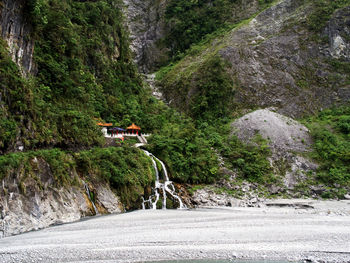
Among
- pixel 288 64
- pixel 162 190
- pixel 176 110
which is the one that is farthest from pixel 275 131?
pixel 288 64

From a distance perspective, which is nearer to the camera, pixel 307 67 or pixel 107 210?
pixel 107 210

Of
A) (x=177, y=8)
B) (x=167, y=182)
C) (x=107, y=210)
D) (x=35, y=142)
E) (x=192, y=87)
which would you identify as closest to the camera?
(x=35, y=142)

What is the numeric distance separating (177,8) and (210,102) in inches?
1294

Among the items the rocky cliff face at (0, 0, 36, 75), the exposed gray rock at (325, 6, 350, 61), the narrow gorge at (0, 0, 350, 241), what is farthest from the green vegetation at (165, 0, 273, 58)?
the rocky cliff face at (0, 0, 36, 75)

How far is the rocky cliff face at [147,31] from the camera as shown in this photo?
200 ft

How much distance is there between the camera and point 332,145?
2830cm

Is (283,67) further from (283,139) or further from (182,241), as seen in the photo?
(182,241)

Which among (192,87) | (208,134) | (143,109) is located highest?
(192,87)

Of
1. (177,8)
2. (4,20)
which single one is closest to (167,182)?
(4,20)

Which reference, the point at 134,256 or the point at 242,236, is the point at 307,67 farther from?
the point at 134,256

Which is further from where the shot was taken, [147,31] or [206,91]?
[147,31]

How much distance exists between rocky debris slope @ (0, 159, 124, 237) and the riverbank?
0.90 metres

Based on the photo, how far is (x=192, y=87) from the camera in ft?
137

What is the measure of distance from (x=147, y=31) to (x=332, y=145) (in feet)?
170
